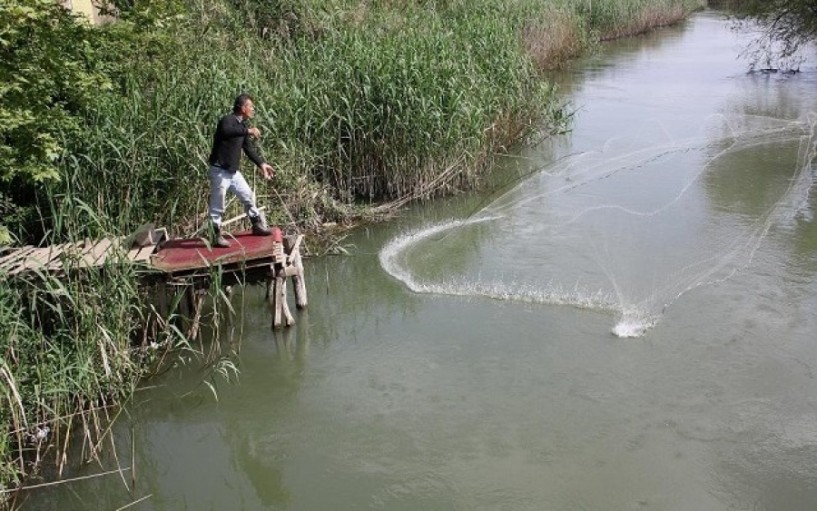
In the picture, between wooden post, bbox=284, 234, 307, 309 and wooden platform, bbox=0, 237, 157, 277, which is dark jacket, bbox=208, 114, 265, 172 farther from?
wooden platform, bbox=0, 237, 157, 277

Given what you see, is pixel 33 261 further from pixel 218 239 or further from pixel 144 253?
pixel 218 239

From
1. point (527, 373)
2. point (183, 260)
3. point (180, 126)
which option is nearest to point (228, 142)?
point (183, 260)

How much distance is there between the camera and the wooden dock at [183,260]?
5762mm

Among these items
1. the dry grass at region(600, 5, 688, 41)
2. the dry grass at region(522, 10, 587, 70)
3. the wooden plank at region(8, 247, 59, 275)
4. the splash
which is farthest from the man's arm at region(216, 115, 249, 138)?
the dry grass at region(600, 5, 688, 41)

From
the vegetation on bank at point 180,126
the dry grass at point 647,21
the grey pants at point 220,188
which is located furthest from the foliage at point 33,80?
the dry grass at point 647,21

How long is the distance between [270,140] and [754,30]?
24263 millimetres

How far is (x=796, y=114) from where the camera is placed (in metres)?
14.9

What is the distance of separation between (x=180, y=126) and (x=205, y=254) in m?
2.01

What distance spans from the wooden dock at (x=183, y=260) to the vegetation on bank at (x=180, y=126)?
15cm

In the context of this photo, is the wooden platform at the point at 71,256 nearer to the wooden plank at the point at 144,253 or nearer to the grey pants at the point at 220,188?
the wooden plank at the point at 144,253

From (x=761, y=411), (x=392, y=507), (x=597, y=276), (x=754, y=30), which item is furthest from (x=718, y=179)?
(x=754, y=30)

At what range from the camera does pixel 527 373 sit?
614cm

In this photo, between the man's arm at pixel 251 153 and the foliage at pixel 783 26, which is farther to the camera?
the foliage at pixel 783 26

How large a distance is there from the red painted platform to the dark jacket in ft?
2.23
